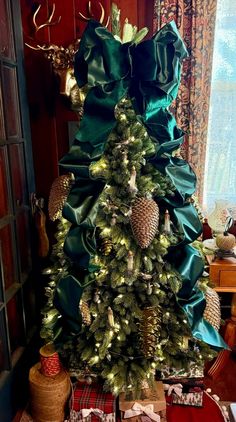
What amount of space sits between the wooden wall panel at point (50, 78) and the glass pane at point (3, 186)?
495 millimetres

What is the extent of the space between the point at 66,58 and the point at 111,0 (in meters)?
0.47

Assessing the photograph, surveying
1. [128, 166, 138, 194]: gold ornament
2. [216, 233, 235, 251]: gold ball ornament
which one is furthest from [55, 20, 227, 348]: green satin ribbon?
[216, 233, 235, 251]: gold ball ornament

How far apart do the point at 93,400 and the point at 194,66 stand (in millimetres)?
1770

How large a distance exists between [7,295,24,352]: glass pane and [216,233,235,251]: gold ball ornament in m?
1.09

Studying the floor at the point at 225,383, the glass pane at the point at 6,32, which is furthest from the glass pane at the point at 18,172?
the floor at the point at 225,383

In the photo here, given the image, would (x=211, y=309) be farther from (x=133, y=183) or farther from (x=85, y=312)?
(x=133, y=183)

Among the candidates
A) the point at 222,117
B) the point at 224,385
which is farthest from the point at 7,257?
the point at 222,117

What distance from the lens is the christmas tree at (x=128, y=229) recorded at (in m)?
1.29

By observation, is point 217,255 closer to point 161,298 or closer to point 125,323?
point 161,298

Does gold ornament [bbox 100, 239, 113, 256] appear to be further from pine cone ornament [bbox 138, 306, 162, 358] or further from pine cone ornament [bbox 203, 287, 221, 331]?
pine cone ornament [bbox 203, 287, 221, 331]

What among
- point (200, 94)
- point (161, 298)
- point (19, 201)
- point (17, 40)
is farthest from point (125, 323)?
point (17, 40)

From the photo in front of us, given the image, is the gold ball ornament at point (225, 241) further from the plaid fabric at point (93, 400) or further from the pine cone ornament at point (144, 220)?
the plaid fabric at point (93, 400)

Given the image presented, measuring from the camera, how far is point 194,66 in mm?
1873

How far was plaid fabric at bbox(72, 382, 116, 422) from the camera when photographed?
1.57 meters
